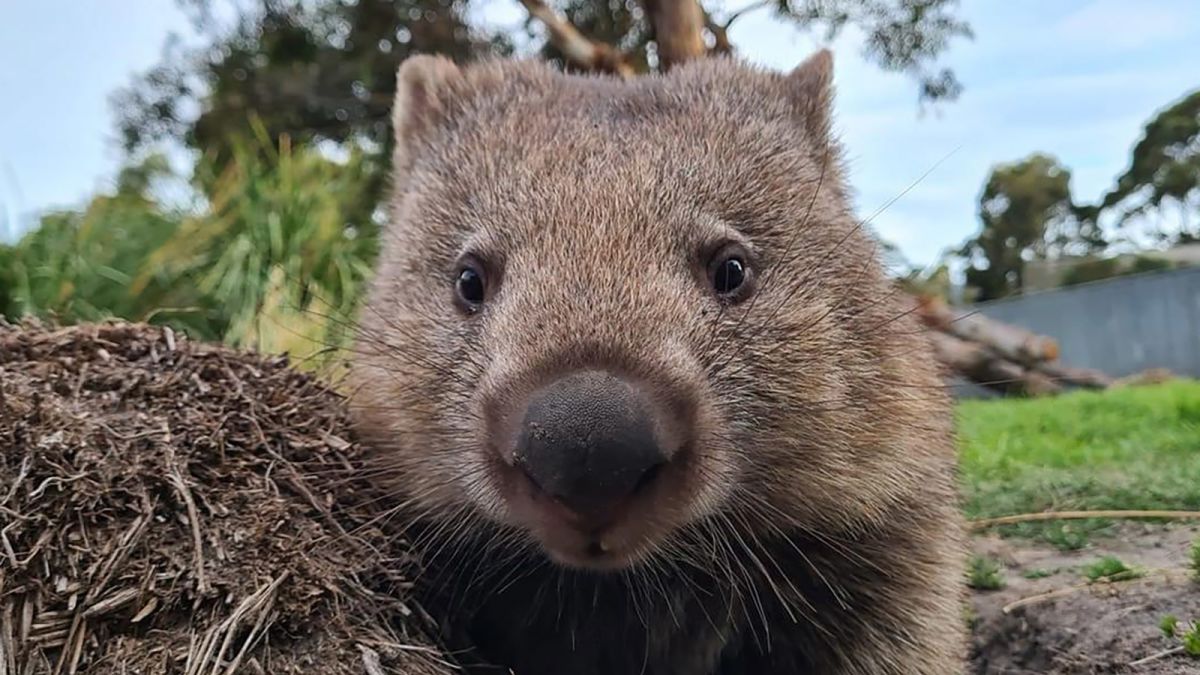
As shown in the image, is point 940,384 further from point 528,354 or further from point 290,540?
point 290,540

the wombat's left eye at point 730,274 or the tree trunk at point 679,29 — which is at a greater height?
the tree trunk at point 679,29

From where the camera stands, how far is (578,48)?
8.41 metres

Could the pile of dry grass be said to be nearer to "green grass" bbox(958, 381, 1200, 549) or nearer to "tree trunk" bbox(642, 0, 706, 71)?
"green grass" bbox(958, 381, 1200, 549)

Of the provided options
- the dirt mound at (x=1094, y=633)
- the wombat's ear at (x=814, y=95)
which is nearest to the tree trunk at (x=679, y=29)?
the wombat's ear at (x=814, y=95)

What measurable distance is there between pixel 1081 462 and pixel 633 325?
3510 mm

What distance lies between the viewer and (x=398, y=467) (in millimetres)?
2748

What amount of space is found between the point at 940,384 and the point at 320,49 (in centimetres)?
1225

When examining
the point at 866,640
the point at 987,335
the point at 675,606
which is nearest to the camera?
the point at 675,606

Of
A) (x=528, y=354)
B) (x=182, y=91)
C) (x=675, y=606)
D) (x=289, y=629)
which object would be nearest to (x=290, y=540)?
(x=289, y=629)

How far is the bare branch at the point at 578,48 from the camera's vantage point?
8297 millimetres

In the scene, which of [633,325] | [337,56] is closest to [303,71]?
[337,56]

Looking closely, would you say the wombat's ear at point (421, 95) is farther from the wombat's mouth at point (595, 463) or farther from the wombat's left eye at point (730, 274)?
the wombat's mouth at point (595, 463)

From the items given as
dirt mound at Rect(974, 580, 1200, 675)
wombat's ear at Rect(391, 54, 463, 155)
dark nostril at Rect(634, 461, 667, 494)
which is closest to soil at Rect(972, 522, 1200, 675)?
dirt mound at Rect(974, 580, 1200, 675)

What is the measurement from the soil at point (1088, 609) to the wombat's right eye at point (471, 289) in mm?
1992
